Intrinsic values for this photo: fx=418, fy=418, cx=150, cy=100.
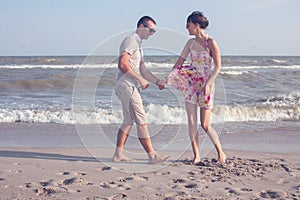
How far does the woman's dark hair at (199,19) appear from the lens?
4.33 metres

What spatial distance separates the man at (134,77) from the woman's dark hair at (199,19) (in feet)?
1.37

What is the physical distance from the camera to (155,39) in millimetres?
4633

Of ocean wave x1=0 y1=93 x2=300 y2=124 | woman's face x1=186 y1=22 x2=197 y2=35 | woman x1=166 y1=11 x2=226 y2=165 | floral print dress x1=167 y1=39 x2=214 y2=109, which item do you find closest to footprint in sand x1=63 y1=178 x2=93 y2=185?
woman x1=166 y1=11 x2=226 y2=165

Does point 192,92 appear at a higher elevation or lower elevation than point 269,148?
higher

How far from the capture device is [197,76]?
446 cm

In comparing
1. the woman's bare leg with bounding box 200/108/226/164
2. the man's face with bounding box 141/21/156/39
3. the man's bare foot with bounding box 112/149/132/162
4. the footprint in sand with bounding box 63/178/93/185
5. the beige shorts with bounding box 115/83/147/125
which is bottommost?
the man's bare foot with bounding box 112/149/132/162

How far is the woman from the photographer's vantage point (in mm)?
4355

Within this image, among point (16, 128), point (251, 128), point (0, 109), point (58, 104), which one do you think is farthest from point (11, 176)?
point (58, 104)

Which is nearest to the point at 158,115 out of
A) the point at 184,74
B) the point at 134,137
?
the point at 134,137

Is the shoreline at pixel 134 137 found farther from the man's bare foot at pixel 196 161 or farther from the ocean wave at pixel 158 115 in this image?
the man's bare foot at pixel 196 161

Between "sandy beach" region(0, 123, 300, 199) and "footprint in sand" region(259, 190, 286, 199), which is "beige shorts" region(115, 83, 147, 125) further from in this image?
"footprint in sand" region(259, 190, 286, 199)

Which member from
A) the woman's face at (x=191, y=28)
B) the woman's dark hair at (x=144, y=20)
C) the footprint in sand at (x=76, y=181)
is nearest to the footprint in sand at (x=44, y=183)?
the footprint in sand at (x=76, y=181)

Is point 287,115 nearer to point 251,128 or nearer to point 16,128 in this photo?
point 251,128

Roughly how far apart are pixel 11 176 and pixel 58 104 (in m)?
6.20
